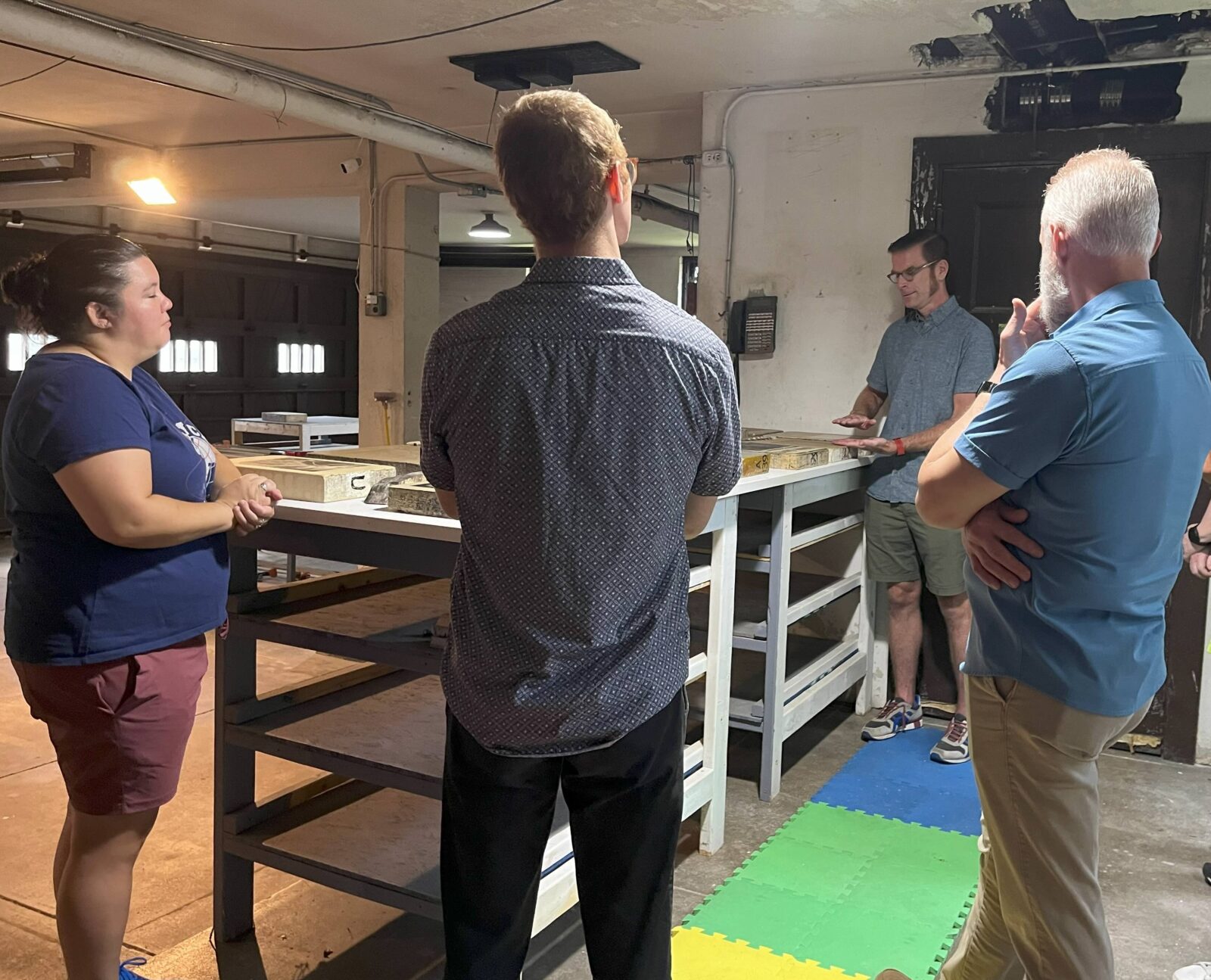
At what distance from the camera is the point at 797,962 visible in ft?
7.59

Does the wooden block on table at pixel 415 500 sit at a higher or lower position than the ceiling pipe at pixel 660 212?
lower

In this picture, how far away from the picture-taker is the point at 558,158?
1.28m

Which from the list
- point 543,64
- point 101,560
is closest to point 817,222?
point 543,64

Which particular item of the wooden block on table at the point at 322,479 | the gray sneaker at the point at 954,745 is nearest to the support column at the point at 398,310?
the gray sneaker at the point at 954,745

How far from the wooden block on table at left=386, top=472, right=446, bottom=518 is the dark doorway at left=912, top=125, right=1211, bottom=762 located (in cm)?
267

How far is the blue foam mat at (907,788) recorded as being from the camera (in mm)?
3176

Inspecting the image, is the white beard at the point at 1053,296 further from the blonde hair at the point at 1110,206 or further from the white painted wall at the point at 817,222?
the white painted wall at the point at 817,222

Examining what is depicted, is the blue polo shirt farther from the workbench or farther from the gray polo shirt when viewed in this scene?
the workbench

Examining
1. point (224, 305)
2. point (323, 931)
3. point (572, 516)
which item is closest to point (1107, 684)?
point (572, 516)

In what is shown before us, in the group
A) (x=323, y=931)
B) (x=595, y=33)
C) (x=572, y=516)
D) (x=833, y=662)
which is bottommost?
(x=323, y=931)

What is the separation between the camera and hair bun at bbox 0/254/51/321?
1.79 m

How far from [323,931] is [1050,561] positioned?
1834 mm

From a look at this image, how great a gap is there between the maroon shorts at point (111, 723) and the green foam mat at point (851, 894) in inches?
51.6

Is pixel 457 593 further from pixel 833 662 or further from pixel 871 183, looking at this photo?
pixel 871 183
